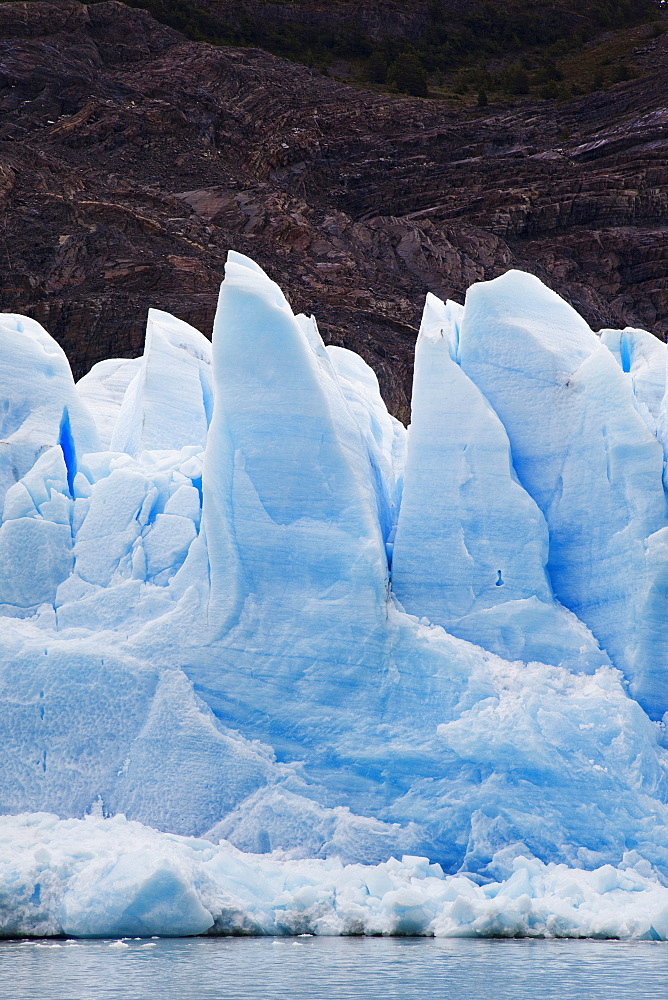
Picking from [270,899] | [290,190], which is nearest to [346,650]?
[270,899]

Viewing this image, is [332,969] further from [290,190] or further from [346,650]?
[290,190]

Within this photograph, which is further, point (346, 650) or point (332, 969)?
point (346, 650)

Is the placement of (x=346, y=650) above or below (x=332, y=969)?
above

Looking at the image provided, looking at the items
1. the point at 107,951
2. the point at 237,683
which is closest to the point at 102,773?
the point at 237,683

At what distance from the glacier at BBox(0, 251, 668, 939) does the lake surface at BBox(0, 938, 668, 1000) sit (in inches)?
15.8

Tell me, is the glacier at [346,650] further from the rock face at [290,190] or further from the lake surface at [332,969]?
the rock face at [290,190]

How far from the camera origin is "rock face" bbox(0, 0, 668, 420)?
25078 mm

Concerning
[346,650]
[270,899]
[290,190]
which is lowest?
[270,899]

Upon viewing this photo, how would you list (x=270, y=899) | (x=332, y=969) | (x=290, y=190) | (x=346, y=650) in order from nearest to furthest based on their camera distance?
(x=332, y=969), (x=270, y=899), (x=346, y=650), (x=290, y=190)

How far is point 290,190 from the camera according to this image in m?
29.5

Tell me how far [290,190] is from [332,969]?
2559 centimetres

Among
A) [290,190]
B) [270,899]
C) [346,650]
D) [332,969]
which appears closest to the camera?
[332,969]

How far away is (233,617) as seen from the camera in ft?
29.7

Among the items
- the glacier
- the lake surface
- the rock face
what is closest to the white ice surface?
the glacier
